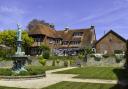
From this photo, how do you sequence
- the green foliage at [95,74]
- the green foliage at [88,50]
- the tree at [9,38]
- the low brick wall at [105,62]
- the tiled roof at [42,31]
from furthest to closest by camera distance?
the tree at [9,38] → the tiled roof at [42,31] → the green foliage at [88,50] → the low brick wall at [105,62] → the green foliage at [95,74]

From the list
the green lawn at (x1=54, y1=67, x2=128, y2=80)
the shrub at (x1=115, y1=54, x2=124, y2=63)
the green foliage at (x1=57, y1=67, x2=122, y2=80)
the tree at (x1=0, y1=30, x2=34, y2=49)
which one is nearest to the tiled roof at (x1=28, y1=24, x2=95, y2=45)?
the tree at (x1=0, y1=30, x2=34, y2=49)

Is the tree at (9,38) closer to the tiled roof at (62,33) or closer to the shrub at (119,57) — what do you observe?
the tiled roof at (62,33)

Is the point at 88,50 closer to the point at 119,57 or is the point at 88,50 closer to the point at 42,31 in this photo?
the point at 42,31

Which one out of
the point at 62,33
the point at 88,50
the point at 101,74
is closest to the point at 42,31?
the point at 62,33

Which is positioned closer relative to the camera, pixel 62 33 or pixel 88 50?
pixel 88 50

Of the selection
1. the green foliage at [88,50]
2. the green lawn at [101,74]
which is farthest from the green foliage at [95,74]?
the green foliage at [88,50]

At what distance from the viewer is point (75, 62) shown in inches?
2158

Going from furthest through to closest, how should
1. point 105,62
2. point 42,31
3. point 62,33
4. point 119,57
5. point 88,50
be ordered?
point 62,33, point 42,31, point 88,50, point 105,62, point 119,57

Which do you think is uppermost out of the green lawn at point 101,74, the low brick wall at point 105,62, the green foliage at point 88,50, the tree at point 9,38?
the tree at point 9,38

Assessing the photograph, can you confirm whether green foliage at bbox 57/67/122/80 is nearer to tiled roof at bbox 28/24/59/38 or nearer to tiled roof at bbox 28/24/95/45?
tiled roof at bbox 28/24/59/38

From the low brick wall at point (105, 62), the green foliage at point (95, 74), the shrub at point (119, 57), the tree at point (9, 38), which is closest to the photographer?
the green foliage at point (95, 74)

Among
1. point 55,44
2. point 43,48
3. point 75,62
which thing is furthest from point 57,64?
point 55,44

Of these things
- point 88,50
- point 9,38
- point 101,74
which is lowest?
point 101,74

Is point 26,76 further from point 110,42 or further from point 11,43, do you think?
point 11,43
